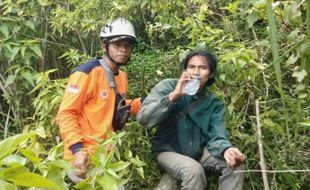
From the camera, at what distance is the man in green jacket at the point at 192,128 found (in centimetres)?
327

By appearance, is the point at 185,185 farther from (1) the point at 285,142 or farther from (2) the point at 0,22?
(2) the point at 0,22

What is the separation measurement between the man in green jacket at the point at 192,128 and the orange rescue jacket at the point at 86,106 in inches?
9.5

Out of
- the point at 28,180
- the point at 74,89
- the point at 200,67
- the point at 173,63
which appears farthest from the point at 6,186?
the point at 173,63

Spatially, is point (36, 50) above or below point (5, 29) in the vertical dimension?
below

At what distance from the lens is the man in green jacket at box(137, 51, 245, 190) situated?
10.7 feet

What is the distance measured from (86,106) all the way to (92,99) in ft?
0.19

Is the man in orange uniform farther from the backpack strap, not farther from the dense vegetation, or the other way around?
the dense vegetation

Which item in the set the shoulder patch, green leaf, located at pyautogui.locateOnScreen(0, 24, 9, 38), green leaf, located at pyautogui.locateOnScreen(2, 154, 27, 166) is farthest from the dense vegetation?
green leaf, located at pyautogui.locateOnScreen(2, 154, 27, 166)

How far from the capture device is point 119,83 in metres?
3.60

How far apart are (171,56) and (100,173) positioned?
246 centimetres

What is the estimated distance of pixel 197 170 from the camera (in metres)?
3.25

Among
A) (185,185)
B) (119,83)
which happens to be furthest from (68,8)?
(185,185)

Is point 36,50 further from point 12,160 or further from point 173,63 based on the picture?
point 12,160

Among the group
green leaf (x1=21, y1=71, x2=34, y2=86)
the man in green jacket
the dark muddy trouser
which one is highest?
green leaf (x1=21, y1=71, x2=34, y2=86)
